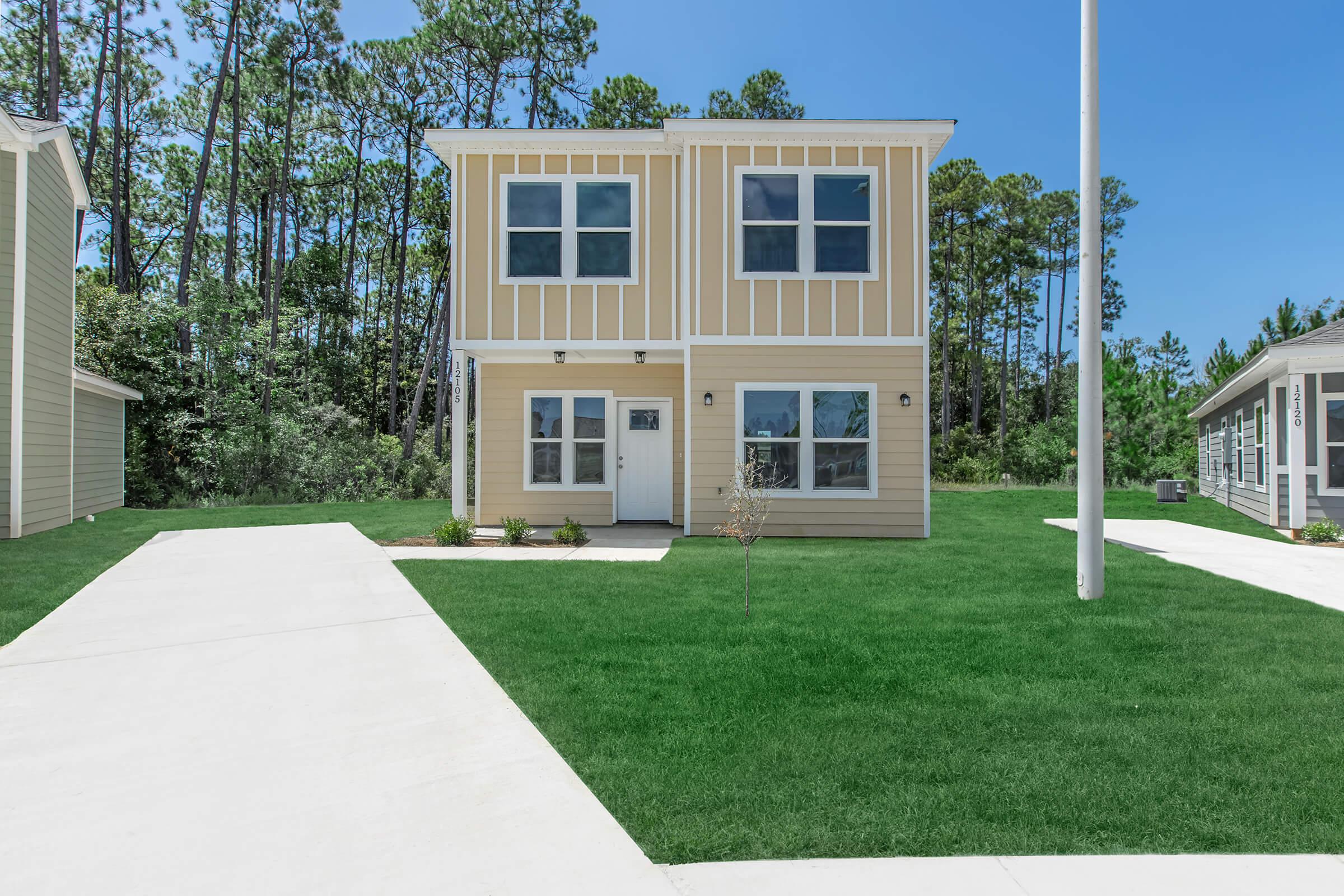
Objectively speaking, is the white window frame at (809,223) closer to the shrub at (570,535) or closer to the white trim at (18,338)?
the shrub at (570,535)

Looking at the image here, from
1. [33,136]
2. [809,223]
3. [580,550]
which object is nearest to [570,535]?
[580,550]

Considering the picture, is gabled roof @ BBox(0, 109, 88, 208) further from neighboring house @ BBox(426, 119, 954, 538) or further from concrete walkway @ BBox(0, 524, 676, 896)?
concrete walkway @ BBox(0, 524, 676, 896)

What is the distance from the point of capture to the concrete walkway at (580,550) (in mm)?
8523

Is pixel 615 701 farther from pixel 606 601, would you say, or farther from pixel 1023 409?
pixel 1023 409

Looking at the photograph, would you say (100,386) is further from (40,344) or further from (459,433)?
(459,433)

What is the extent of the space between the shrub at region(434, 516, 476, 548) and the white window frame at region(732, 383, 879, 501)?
3588mm

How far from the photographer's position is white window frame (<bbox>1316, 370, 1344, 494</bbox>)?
11180 mm

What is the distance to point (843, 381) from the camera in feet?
34.1

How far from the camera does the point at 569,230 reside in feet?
35.4

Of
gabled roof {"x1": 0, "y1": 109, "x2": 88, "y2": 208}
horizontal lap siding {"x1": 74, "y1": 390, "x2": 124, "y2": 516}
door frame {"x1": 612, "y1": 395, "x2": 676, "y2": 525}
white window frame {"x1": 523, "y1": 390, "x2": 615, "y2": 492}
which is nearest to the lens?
gabled roof {"x1": 0, "y1": 109, "x2": 88, "y2": 208}

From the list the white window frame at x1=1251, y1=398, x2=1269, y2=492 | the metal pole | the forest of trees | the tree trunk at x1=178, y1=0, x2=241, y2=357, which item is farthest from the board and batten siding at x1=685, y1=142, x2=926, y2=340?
the tree trunk at x1=178, y1=0, x2=241, y2=357

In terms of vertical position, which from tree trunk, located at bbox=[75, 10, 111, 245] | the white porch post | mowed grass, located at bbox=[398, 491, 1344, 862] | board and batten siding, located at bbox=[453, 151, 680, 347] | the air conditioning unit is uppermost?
tree trunk, located at bbox=[75, 10, 111, 245]

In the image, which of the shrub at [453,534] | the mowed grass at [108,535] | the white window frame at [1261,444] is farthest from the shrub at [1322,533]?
the mowed grass at [108,535]

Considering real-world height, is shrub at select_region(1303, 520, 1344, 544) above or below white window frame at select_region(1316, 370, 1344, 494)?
below
